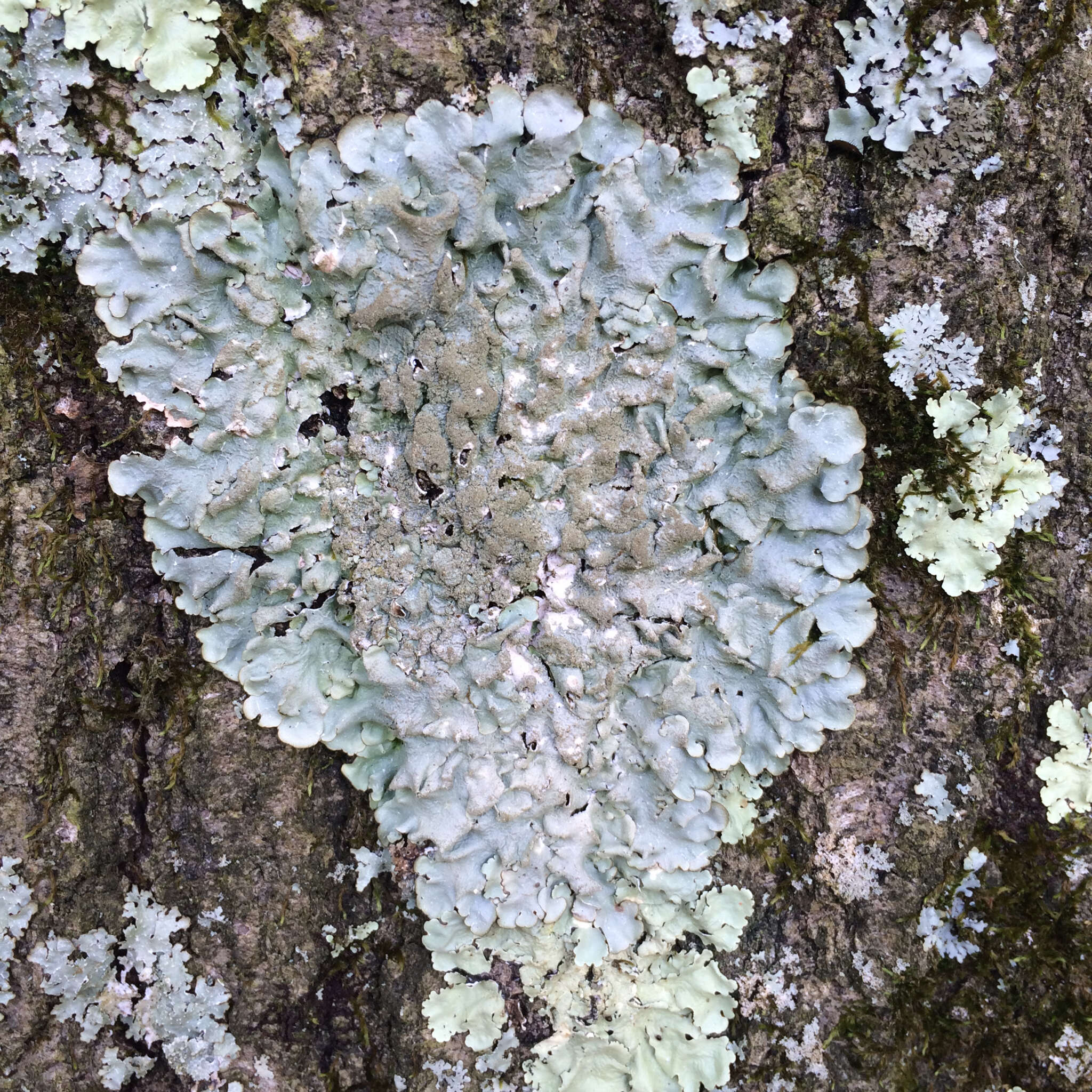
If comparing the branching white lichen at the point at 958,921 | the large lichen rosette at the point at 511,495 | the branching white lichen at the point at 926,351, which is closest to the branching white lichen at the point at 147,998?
the large lichen rosette at the point at 511,495

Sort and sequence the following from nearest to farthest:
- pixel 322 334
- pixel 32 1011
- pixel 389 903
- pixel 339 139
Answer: pixel 339 139 → pixel 322 334 → pixel 32 1011 → pixel 389 903

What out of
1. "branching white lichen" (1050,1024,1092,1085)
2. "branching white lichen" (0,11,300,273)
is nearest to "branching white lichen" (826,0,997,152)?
"branching white lichen" (0,11,300,273)

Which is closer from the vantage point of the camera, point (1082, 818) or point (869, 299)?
point (869, 299)

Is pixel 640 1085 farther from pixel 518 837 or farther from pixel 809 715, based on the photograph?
pixel 809 715

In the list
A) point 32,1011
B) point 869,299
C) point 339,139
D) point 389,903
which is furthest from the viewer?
point 389,903

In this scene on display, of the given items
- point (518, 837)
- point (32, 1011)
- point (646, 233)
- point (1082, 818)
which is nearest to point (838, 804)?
point (1082, 818)

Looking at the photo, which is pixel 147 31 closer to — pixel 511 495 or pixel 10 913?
pixel 511 495
